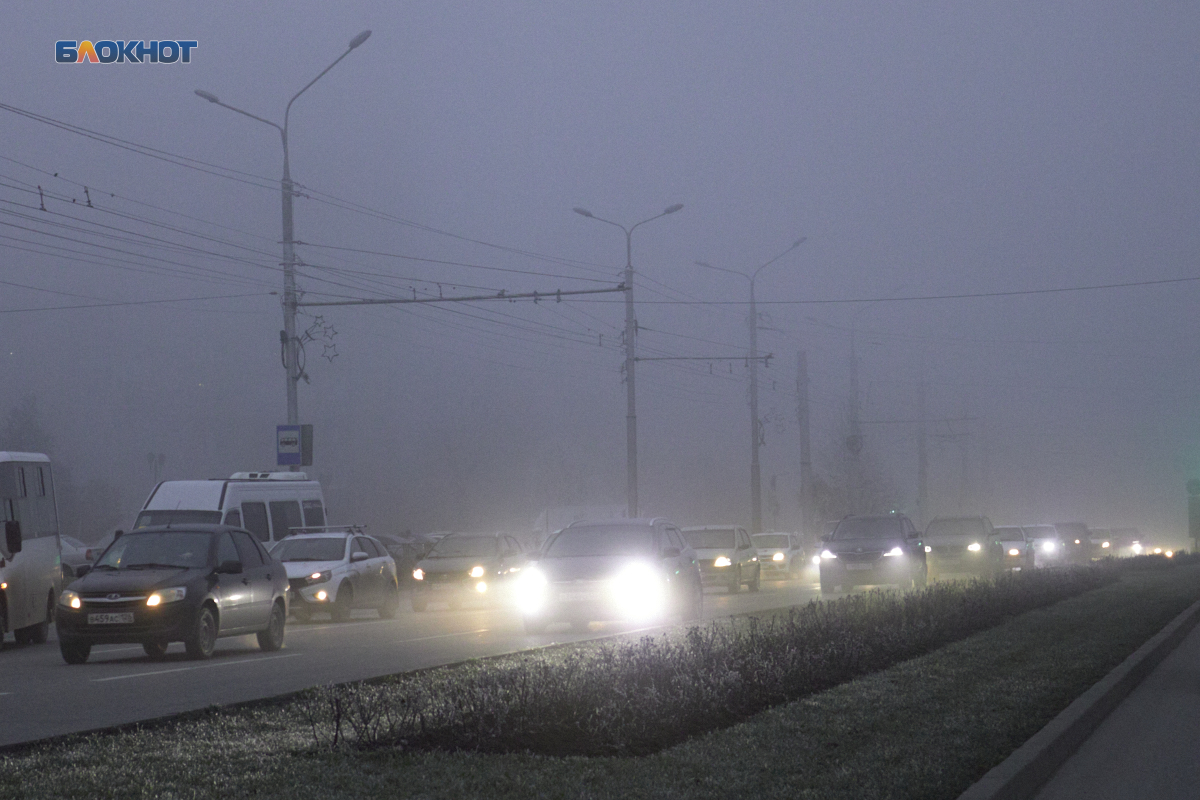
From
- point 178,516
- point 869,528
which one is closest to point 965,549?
point 869,528

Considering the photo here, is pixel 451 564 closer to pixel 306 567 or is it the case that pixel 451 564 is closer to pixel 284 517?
pixel 284 517

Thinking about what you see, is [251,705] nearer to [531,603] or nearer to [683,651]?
[683,651]

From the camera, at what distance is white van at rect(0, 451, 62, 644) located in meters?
20.9

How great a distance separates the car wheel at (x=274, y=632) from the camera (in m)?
20.1

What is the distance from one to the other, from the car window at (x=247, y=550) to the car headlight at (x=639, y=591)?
514 cm

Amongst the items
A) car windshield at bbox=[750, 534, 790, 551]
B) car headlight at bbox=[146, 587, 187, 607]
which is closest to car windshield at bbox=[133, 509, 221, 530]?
car headlight at bbox=[146, 587, 187, 607]

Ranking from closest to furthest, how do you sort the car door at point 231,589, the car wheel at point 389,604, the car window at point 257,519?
the car door at point 231,589 → the car wheel at point 389,604 → the car window at point 257,519

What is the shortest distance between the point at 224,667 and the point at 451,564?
1478 centimetres

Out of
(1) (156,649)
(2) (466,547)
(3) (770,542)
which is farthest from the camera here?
(3) (770,542)

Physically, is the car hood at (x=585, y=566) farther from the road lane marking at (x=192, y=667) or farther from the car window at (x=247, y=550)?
the road lane marking at (x=192, y=667)

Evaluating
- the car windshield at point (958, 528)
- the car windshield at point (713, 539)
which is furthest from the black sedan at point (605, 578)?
the car windshield at point (958, 528)

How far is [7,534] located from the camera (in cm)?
2080

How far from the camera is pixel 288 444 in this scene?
34.1 m

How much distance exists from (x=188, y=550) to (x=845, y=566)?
708 inches
